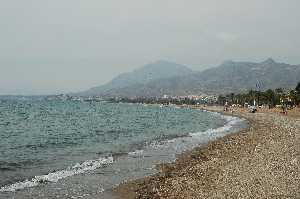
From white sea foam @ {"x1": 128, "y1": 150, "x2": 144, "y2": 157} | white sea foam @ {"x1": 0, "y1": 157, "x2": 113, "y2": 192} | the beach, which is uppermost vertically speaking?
the beach

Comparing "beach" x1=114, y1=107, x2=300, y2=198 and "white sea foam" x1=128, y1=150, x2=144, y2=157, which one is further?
"white sea foam" x1=128, y1=150, x2=144, y2=157

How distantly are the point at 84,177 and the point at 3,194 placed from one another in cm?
533

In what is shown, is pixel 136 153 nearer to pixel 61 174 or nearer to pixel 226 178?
pixel 61 174

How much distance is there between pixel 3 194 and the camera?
67.5 feet

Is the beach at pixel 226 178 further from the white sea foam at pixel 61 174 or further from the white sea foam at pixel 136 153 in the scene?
the white sea foam at pixel 136 153

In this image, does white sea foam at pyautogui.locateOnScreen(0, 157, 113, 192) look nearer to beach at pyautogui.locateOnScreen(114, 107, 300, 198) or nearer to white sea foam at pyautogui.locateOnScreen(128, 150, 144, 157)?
white sea foam at pyautogui.locateOnScreen(128, 150, 144, 157)

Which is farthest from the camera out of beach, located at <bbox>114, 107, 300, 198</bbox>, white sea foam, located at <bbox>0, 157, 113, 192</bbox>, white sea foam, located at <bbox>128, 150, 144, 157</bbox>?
white sea foam, located at <bbox>128, 150, 144, 157</bbox>

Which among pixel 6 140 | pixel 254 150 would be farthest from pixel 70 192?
pixel 6 140

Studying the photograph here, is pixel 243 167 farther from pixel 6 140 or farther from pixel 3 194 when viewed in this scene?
pixel 6 140

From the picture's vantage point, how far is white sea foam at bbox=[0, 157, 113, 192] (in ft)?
73.8

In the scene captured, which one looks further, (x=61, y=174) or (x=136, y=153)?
(x=136, y=153)

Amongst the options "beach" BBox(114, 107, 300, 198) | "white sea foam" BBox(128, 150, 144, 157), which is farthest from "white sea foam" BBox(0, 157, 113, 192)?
"beach" BBox(114, 107, 300, 198)

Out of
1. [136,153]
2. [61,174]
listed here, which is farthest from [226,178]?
[136,153]

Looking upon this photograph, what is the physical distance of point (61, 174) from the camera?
25781 millimetres
